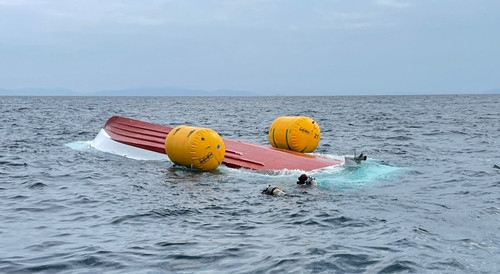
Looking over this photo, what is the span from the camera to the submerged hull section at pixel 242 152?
56.6ft

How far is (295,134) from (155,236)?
32.4 ft

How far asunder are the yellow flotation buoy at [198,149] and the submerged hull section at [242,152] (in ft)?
3.59

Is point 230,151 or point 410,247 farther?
point 230,151

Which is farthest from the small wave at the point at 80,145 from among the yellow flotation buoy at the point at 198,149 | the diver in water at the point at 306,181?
the diver in water at the point at 306,181

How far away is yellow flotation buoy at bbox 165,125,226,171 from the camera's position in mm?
16562

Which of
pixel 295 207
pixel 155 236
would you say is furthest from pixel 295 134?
pixel 155 236

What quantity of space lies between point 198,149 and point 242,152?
9.05ft

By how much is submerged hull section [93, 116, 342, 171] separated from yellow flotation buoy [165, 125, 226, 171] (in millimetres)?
1095

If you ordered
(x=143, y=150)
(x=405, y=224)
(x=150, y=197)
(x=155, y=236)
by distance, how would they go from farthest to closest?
(x=143, y=150) < (x=150, y=197) < (x=405, y=224) < (x=155, y=236)

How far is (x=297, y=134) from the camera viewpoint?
19.0 meters

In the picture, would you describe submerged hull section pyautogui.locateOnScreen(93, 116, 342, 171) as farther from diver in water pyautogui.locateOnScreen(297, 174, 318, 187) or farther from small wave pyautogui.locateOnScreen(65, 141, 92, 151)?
diver in water pyautogui.locateOnScreen(297, 174, 318, 187)

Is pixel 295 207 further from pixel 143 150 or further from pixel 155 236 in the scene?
pixel 143 150

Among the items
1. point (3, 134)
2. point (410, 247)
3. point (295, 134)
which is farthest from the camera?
point (3, 134)

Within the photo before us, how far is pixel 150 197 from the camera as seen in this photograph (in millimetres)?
13336
